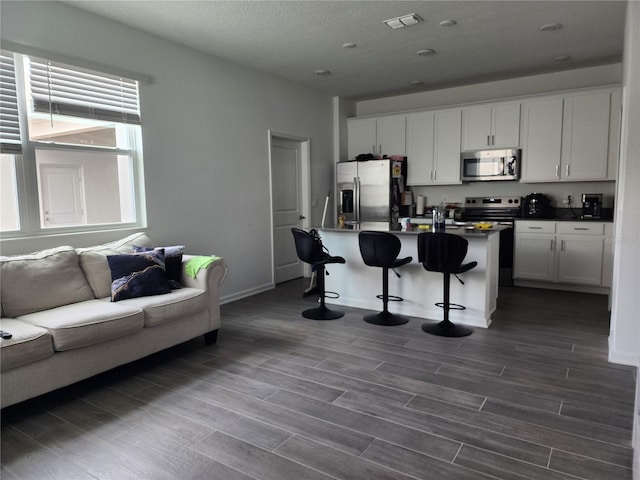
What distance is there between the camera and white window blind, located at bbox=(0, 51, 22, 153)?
3.12 m

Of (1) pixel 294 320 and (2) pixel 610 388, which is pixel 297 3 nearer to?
(1) pixel 294 320

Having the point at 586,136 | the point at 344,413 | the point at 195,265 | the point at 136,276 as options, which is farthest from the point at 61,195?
the point at 586,136

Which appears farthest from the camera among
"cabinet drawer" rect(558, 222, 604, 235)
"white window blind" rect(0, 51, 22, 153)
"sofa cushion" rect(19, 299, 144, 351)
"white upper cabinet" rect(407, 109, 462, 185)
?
"white upper cabinet" rect(407, 109, 462, 185)

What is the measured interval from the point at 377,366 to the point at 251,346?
1086 mm

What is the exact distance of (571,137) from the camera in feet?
17.6

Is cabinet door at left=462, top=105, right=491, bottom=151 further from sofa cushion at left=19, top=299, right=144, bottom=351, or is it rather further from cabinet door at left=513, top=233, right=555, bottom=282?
sofa cushion at left=19, top=299, right=144, bottom=351

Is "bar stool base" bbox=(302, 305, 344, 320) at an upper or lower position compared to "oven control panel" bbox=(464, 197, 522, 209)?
lower

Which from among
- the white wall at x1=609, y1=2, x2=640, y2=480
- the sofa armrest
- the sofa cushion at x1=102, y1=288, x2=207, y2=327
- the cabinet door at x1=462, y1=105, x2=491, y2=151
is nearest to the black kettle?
the cabinet door at x1=462, y1=105, x2=491, y2=151

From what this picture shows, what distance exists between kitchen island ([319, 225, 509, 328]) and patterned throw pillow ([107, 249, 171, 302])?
187 cm

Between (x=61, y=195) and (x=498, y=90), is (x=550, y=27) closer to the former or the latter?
(x=498, y=90)

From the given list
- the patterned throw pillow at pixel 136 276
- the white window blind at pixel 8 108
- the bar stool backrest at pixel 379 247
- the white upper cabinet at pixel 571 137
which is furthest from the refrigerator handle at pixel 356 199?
the white window blind at pixel 8 108

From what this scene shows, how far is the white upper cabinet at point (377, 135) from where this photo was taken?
6.59 metres

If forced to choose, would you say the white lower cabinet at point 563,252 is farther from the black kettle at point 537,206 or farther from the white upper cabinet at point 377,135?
the white upper cabinet at point 377,135

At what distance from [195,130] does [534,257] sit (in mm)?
4427
